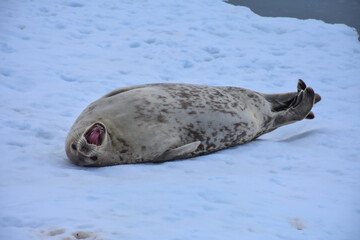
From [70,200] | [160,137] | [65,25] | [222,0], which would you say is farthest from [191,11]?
[70,200]

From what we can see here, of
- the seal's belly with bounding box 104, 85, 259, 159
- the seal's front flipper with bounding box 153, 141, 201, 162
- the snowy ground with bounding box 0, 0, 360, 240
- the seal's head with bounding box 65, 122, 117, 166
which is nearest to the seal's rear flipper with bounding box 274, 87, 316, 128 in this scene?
the snowy ground with bounding box 0, 0, 360, 240

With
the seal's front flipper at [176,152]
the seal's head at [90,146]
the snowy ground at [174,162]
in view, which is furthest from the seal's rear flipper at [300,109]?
the seal's head at [90,146]

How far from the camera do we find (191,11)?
26.9ft

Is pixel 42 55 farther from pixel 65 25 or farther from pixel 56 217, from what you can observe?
pixel 56 217

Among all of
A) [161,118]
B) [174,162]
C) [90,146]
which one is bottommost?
[174,162]

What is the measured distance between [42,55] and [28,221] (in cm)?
436

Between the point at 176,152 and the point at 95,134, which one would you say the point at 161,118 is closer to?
the point at 176,152

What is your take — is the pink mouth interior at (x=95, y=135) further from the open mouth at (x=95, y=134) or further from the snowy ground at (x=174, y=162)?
the snowy ground at (x=174, y=162)

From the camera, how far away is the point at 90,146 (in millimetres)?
2797

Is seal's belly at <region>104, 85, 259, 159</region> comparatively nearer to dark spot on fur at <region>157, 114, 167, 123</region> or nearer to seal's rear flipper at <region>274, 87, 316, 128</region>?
dark spot on fur at <region>157, 114, 167, 123</region>

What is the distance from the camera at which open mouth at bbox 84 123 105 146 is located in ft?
9.13

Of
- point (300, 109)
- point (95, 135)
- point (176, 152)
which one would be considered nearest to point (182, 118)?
point (176, 152)

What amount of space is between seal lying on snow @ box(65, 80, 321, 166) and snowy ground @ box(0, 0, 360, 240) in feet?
0.36

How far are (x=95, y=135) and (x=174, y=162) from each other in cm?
63
